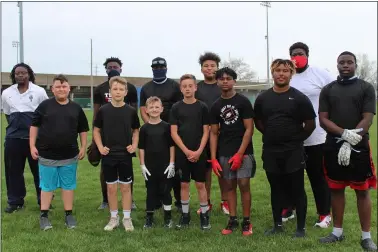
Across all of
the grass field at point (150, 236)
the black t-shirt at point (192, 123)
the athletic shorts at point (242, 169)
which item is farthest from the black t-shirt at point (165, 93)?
the grass field at point (150, 236)

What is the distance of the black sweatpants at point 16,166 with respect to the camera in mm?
6551

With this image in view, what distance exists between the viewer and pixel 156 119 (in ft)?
18.3

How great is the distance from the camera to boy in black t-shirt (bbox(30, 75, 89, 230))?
216 inches

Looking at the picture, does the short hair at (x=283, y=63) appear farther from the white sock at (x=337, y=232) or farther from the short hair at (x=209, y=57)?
the white sock at (x=337, y=232)

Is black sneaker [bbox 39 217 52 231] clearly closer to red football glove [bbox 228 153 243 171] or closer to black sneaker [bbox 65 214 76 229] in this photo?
black sneaker [bbox 65 214 76 229]

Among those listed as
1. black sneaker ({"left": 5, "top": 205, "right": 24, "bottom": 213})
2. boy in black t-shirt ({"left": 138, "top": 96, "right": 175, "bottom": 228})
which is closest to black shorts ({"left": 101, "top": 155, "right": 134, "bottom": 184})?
boy in black t-shirt ({"left": 138, "top": 96, "right": 175, "bottom": 228})

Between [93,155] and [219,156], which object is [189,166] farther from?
[93,155]

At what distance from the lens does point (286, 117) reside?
489cm

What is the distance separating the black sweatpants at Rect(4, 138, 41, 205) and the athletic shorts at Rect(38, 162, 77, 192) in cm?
109

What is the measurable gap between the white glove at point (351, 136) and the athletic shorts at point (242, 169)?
1193 mm

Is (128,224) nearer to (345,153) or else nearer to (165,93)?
(165,93)

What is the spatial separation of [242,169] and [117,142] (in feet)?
5.38

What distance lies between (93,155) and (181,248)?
2.19m

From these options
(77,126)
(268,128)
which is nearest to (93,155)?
(77,126)
